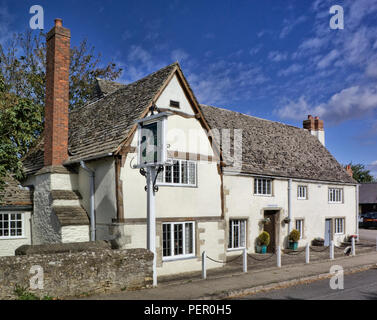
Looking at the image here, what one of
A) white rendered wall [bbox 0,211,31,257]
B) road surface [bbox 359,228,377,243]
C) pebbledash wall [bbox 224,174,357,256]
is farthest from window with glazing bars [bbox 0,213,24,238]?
road surface [bbox 359,228,377,243]

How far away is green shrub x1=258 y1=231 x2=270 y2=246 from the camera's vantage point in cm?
2045

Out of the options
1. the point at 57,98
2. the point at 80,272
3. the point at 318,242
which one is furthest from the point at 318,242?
the point at 80,272

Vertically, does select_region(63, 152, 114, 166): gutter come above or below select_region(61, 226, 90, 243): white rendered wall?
above

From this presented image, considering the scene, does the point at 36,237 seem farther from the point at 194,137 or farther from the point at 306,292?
the point at 306,292

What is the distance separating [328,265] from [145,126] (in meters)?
10.6

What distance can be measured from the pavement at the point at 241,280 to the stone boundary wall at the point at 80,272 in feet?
1.07

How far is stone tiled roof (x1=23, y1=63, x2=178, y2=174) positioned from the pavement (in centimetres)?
528

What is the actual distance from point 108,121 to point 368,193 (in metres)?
45.7

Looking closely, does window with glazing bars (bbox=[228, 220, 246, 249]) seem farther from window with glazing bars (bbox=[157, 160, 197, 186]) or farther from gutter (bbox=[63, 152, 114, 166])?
gutter (bbox=[63, 152, 114, 166])

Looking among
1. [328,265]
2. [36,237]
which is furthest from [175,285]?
[328,265]

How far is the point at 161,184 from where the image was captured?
1500 cm

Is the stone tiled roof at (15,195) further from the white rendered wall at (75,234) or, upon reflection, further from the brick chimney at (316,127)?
the brick chimney at (316,127)

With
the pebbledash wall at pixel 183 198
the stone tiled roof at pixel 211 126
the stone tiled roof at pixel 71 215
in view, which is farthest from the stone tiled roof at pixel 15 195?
the pebbledash wall at pixel 183 198

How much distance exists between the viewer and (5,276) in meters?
9.16
